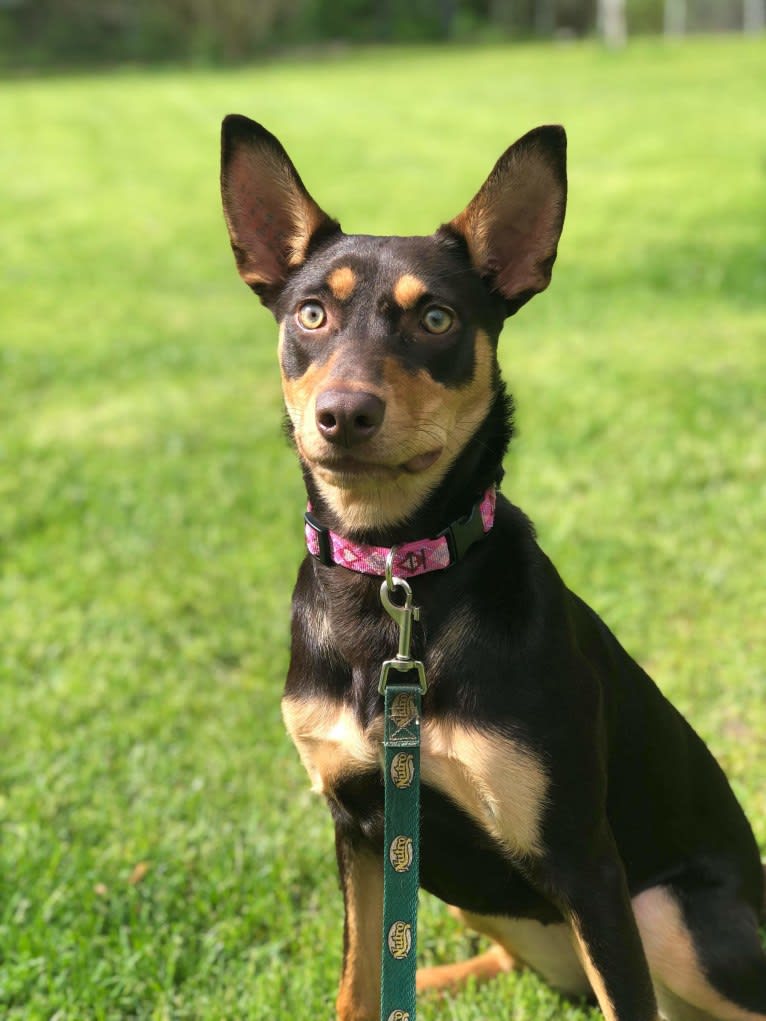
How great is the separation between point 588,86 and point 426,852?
22547mm

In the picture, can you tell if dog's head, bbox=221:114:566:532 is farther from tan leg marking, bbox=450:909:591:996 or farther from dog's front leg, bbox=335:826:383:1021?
tan leg marking, bbox=450:909:591:996

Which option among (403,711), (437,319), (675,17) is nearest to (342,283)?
(437,319)

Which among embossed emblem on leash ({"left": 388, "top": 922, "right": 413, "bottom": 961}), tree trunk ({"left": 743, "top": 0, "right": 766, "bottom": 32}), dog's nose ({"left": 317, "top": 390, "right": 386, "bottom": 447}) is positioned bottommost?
embossed emblem on leash ({"left": 388, "top": 922, "right": 413, "bottom": 961})

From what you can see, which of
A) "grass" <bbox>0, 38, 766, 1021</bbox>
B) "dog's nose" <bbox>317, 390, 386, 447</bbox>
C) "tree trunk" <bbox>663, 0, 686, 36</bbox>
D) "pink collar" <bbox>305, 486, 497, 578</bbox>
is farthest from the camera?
"tree trunk" <bbox>663, 0, 686, 36</bbox>

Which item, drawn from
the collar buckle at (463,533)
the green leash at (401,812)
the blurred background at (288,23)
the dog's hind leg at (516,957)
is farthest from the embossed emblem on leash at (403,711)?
the blurred background at (288,23)

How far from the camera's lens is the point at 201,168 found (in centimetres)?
1833

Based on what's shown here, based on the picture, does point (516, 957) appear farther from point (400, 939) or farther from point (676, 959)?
point (400, 939)

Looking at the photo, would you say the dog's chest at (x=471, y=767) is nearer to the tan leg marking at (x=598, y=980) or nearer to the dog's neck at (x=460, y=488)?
the tan leg marking at (x=598, y=980)

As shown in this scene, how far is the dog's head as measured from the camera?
93.2 inches

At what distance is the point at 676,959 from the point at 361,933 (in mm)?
724

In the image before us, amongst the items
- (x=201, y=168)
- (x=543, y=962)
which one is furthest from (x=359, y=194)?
(x=543, y=962)

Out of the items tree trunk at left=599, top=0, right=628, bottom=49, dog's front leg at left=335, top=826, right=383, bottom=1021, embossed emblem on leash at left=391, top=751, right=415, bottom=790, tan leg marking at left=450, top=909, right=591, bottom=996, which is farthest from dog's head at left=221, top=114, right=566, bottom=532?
tree trunk at left=599, top=0, right=628, bottom=49

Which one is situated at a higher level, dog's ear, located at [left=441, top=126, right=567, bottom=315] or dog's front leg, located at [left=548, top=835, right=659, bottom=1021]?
dog's ear, located at [left=441, top=126, right=567, bottom=315]

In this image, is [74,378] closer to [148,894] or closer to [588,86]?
[148,894]
